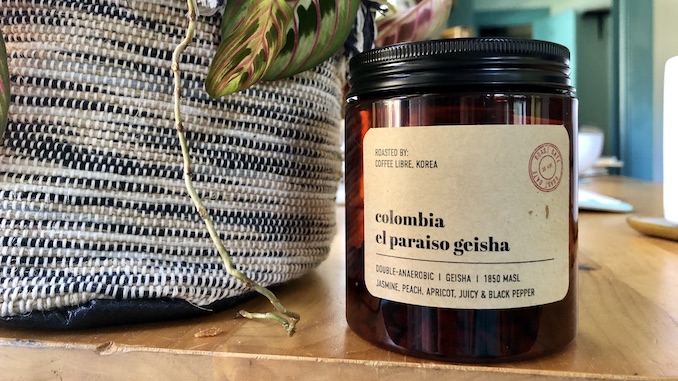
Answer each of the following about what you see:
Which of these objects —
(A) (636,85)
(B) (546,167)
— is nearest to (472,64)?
(B) (546,167)

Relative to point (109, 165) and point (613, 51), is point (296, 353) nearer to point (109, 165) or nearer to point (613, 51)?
point (109, 165)

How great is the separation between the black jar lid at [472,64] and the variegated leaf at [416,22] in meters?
0.14

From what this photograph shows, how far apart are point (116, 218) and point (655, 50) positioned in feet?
7.33

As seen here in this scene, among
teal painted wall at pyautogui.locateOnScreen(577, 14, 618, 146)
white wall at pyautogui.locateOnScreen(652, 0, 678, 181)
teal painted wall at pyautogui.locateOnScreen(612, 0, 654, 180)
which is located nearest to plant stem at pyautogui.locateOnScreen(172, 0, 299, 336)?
white wall at pyautogui.locateOnScreen(652, 0, 678, 181)

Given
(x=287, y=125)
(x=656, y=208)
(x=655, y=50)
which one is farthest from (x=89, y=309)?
(x=655, y=50)

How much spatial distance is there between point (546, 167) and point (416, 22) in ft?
0.57

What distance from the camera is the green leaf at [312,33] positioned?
9.9 inches

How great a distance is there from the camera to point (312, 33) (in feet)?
0.85

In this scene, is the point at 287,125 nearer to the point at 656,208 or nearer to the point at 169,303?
the point at 169,303

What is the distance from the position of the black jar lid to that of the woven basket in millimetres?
79

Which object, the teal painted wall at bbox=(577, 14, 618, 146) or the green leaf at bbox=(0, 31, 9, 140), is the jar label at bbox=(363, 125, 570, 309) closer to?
the green leaf at bbox=(0, 31, 9, 140)

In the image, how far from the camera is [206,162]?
257 millimetres

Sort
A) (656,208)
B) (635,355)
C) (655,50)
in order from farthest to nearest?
(655,50), (656,208), (635,355)

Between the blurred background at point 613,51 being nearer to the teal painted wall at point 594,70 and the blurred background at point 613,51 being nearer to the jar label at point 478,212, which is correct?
the teal painted wall at point 594,70
